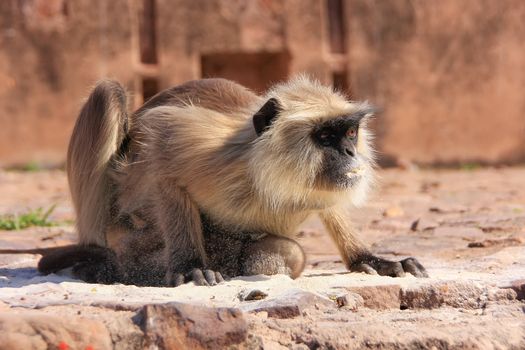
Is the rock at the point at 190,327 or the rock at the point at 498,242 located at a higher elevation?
the rock at the point at 190,327

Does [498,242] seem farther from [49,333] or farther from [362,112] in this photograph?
[49,333]

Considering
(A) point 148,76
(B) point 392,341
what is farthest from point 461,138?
Result: (B) point 392,341

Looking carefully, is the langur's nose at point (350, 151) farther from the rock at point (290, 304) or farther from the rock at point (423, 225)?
the rock at point (423, 225)

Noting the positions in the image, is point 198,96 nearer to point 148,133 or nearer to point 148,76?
point 148,133

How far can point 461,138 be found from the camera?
11.6m

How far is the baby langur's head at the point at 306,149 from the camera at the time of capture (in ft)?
12.9

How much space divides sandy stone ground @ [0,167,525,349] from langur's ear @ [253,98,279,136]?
0.66m

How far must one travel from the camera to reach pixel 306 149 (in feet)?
12.9

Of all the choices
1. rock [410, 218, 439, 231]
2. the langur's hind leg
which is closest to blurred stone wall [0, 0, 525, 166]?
rock [410, 218, 439, 231]

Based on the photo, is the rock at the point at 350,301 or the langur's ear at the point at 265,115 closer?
the rock at the point at 350,301

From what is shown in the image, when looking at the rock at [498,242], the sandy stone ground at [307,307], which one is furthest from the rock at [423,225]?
the rock at [498,242]

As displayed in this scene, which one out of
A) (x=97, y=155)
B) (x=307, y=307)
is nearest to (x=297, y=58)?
(x=97, y=155)

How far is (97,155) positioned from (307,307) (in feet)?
5.63

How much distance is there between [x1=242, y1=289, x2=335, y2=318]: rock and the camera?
321 cm
